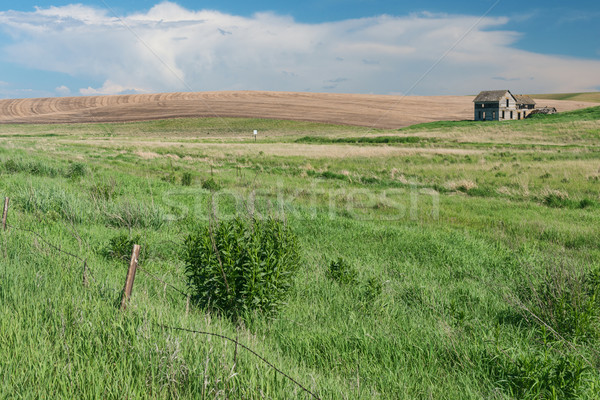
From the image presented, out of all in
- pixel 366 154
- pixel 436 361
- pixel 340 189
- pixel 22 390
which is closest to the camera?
pixel 22 390

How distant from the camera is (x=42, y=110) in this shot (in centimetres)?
10012

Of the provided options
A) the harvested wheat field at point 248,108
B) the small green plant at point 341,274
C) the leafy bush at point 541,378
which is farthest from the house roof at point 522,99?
the leafy bush at point 541,378

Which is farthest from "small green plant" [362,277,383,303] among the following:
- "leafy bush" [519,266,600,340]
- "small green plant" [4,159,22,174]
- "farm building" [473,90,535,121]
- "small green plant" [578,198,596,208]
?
"farm building" [473,90,535,121]

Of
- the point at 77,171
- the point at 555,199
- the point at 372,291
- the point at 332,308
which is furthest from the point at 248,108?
the point at 332,308

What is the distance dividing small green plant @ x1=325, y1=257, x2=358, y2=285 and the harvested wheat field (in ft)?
243

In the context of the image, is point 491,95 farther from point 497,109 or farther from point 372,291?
point 372,291

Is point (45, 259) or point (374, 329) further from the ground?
point (45, 259)

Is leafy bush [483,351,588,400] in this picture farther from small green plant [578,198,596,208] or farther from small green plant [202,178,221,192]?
small green plant [202,178,221,192]

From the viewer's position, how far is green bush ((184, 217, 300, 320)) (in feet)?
16.9

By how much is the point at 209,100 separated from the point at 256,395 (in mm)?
105981

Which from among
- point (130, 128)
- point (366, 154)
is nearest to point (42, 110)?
point (130, 128)

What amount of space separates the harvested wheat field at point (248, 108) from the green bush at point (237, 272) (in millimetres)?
76162

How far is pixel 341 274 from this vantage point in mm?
7297

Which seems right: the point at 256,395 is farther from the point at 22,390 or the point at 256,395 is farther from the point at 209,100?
the point at 209,100
